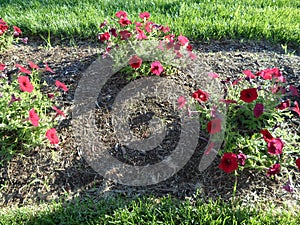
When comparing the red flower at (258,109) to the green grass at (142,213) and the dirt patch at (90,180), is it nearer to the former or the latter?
the dirt patch at (90,180)

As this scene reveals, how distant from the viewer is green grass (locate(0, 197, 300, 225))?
A: 7.50 feet

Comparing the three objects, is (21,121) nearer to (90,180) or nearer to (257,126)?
(90,180)

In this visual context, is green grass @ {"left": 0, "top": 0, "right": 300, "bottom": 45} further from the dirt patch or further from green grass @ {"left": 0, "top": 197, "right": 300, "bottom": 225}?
green grass @ {"left": 0, "top": 197, "right": 300, "bottom": 225}

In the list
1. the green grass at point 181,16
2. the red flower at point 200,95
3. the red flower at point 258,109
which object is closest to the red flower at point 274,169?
the red flower at point 258,109

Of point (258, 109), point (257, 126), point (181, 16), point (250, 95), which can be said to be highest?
point (181, 16)

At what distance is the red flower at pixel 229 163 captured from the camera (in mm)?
2328

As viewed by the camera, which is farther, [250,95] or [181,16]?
[181,16]

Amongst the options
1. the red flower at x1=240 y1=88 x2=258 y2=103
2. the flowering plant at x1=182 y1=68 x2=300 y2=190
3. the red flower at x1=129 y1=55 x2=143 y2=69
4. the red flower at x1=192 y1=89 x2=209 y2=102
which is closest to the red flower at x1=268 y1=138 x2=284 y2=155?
the flowering plant at x1=182 y1=68 x2=300 y2=190

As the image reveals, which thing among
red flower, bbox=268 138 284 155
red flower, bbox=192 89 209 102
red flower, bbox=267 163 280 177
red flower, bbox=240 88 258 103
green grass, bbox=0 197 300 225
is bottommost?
green grass, bbox=0 197 300 225

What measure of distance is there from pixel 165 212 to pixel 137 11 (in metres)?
3.06

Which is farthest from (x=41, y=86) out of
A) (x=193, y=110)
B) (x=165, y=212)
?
(x=165, y=212)

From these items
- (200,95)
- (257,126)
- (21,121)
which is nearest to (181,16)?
(200,95)

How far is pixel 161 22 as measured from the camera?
4.22 metres

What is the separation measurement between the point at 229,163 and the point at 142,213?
2.15 feet
